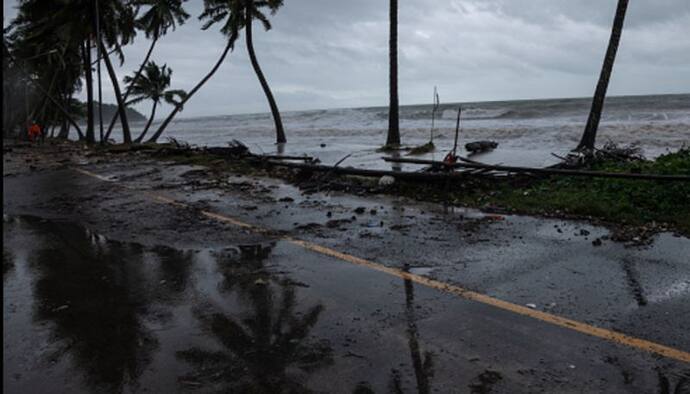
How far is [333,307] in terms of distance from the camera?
4199mm

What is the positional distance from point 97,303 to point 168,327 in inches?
36.9

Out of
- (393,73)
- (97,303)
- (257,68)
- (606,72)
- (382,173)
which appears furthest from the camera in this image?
(257,68)

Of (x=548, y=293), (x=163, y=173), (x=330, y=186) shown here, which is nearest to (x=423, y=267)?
(x=548, y=293)

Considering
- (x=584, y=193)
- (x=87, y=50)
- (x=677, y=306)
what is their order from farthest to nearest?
(x=87, y=50)
(x=584, y=193)
(x=677, y=306)

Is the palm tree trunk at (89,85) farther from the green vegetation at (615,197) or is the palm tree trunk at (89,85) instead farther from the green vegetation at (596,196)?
the green vegetation at (615,197)

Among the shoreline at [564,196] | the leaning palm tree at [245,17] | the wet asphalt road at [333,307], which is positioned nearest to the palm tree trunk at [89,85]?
the leaning palm tree at [245,17]

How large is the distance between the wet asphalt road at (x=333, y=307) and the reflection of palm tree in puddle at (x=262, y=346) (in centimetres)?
1

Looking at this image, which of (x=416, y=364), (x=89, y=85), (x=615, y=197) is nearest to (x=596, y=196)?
(x=615, y=197)

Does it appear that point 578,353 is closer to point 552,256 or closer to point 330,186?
point 552,256

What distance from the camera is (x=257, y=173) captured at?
12.8 m

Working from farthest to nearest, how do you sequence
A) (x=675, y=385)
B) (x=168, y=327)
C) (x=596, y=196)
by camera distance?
(x=596, y=196) → (x=168, y=327) → (x=675, y=385)

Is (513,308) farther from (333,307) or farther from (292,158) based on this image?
(292,158)

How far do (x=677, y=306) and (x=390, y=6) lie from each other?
1791 cm

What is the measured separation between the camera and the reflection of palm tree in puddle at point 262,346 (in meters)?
3.08
